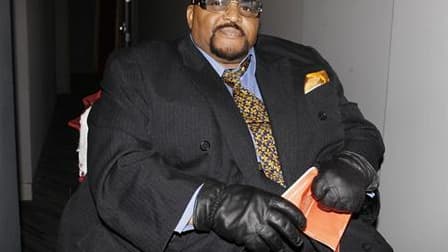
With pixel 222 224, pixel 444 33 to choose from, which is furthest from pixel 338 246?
pixel 444 33

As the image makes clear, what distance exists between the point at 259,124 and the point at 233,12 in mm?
308

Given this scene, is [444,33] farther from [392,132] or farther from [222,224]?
[222,224]

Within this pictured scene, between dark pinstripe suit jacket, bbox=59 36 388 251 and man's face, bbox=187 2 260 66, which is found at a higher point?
man's face, bbox=187 2 260 66

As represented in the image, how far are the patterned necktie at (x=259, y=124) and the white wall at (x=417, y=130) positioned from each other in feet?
1.46

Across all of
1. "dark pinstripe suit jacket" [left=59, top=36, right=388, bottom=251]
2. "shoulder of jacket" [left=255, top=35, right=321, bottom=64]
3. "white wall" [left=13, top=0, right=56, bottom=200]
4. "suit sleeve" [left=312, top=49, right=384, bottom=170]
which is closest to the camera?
"dark pinstripe suit jacket" [left=59, top=36, right=388, bottom=251]

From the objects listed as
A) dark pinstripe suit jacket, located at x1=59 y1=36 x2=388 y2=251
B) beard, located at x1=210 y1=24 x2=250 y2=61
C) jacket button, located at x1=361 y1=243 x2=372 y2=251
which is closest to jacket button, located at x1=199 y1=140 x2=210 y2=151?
dark pinstripe suit jacket, located at x1=59 y1=36 x2=388 y2=251

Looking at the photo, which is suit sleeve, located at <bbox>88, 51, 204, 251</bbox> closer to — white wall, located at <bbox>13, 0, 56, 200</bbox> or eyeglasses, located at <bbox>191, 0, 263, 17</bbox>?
eyeglasses, located at <bbox>191, 0, 263, 17</bbox>

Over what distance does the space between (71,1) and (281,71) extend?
9.60 metres

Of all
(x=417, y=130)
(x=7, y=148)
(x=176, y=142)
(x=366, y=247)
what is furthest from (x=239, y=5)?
(x=7, y=148)

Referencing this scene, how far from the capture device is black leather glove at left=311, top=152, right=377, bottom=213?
4.45 ft

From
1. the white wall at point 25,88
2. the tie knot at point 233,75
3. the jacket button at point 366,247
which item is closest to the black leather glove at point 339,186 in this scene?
the jacket button at point 366,247

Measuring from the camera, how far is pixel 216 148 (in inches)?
56.2

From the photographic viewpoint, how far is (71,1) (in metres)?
10.5

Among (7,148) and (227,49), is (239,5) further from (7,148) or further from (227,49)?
(7,148)
